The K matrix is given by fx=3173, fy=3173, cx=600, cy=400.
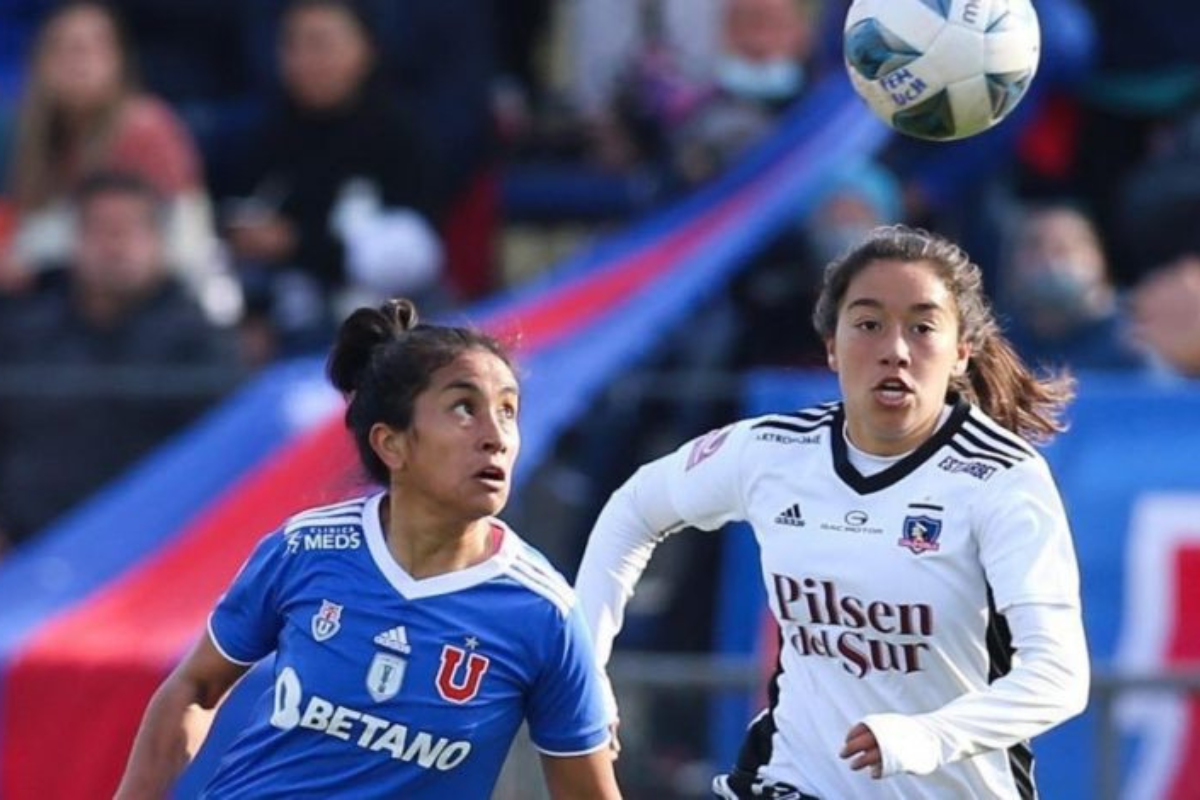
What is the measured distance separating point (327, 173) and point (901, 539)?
648 centimetres

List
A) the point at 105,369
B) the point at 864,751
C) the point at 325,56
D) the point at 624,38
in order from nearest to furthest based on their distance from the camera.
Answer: the point at 864,751
the point at 105,369
the point at 325,56
the point at 624,38

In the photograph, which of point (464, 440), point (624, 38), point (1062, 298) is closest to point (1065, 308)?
point (1062, 298)

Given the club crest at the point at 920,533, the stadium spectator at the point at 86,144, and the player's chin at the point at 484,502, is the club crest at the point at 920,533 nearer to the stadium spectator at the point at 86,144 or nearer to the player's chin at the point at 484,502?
the player's chin at the point at 484,502

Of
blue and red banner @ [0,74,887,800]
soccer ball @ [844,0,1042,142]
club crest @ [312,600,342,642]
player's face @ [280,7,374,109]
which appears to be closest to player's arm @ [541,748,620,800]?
club crest @ [312,600,342,642]

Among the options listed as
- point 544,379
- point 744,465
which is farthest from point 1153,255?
point 744,465

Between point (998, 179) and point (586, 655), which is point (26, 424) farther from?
point (586, 655)

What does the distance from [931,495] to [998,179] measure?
18.9ft

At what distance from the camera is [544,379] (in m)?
10.7

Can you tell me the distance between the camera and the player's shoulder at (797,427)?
6750mm

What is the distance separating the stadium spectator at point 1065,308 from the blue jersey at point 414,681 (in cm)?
453

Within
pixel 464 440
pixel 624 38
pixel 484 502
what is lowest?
pixel 484 502

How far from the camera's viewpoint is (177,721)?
6.65 m

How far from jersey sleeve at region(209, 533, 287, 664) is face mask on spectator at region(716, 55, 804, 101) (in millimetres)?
5736

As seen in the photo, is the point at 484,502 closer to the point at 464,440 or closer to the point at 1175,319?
the point at 464,440
